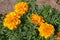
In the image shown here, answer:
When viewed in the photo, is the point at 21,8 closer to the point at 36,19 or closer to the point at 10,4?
the point at 36,19

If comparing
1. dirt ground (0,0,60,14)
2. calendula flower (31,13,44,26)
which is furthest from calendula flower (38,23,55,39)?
dirt ground (0,0,60,14)

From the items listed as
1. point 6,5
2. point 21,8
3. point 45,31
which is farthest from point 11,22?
point 6,5

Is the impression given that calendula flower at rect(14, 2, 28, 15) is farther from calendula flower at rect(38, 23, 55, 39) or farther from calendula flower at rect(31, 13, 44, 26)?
calendula flower at rect(38, 23, 55, 39)

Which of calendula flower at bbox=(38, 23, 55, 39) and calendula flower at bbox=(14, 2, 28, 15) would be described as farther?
calendula flower at bbox=(14, 2, 28, 15)

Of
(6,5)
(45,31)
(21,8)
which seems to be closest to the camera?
(45,31)

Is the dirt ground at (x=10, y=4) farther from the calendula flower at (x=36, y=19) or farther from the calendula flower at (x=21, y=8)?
the calendula flower at (x=36, y=19)

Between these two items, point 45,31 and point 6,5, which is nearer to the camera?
point 45,31

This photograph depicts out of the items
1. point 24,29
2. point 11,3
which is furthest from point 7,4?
point 24,29

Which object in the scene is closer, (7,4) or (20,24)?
(20,24)

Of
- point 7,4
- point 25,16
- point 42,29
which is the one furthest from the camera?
point 7,4

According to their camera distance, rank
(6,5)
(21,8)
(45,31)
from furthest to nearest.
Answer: (6,5)
(21,8)
(45,31)

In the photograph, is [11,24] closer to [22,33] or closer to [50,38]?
[22,33]
